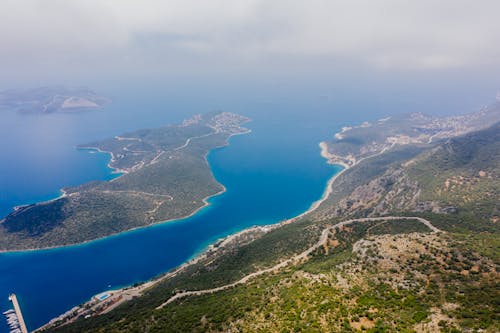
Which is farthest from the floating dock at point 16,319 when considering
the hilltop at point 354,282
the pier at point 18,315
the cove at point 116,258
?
the hilltop at point 354,282

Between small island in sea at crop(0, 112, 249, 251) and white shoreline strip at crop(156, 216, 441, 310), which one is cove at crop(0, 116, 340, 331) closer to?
small island in sea at crop(0, 112, 249, 251)

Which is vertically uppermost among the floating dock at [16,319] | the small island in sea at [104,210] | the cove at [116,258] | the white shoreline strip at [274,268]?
the white shoreline strip at [274,268]

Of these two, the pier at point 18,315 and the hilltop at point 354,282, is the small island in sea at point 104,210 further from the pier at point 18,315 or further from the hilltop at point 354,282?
the hilltop at point 354,282

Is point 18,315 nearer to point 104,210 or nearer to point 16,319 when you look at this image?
point 16,319

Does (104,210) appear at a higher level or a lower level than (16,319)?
higher

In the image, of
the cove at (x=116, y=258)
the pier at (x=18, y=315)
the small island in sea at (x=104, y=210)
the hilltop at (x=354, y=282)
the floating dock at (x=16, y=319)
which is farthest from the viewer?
the small island in sea at (x=104, y=210)

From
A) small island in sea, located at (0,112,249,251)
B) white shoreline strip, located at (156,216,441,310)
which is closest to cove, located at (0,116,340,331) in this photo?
small island in sea, located at (0,112,249,251)

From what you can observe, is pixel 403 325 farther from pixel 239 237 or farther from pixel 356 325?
pixel 239 237

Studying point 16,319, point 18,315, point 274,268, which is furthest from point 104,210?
point 274,268
